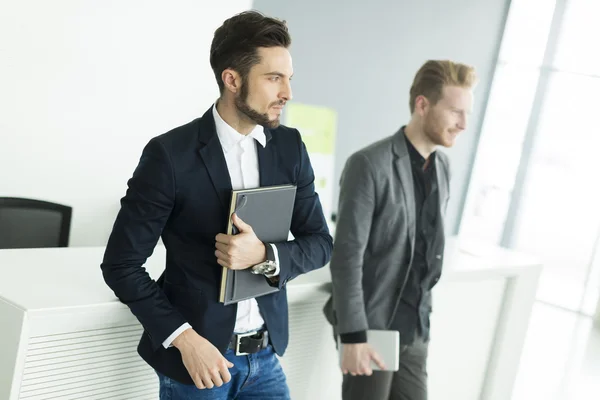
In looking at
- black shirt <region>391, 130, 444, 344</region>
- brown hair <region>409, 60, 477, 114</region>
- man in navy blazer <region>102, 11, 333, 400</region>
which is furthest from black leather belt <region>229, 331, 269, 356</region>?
brown hair <region>409, 60, 477, 114</region>

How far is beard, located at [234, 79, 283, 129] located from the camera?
164cm

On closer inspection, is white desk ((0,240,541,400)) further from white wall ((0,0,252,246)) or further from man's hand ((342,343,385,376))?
white wall ((0,0,252,246))

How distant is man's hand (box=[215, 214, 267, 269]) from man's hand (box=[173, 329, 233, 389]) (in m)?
0.17

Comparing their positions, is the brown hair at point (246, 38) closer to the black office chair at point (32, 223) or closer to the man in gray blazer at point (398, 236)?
the man in gray blazer at point (398, 236)

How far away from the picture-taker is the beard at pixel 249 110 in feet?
5.37

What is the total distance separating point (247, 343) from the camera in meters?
1.73

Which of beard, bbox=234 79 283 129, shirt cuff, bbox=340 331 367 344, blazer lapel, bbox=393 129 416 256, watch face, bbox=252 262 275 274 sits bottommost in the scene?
shirt cuff, bbox=340 331 367 344

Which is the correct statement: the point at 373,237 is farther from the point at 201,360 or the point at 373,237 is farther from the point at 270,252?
the point at 201,360

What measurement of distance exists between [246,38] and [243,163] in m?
0.28

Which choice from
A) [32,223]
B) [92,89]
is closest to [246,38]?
[32,223]

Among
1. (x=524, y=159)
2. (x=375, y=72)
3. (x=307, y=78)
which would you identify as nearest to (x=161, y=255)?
(x=307, y=78)

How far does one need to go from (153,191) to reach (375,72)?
492cm

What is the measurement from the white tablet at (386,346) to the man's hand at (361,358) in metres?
0.02

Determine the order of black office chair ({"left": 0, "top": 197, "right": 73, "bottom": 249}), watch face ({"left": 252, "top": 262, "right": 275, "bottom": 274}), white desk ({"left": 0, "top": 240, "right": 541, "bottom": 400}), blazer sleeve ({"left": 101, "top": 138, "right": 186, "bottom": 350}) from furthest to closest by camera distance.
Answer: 1. black office chair ({"left": 0, "top": 197, "right": 73, "bottom": 249})
2. white desk ({"left": 0, "top": 240, "right": 541, "bottom": 400})
3. watch face ({"left": 252, "top": 262, "right": 275, "bottom": 274})
4. blazer sleeve ({"left": 101, "top": 138, "right": 186, "bottom": 350})
